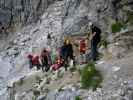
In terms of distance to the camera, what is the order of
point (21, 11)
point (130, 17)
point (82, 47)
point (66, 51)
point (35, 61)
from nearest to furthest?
point (66, 51) < point (82, 47) < point (130, 17) < point (35, 61) < point (21, 11)

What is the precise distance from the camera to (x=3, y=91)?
106 feet

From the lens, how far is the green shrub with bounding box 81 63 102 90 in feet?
73.4

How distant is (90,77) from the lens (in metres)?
22.9

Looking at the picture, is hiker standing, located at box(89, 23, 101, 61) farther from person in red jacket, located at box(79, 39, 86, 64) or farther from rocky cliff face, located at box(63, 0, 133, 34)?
rocky cliff face, located at box(63, 0, 133, 34)

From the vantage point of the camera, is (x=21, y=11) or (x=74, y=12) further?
(x=21, y=11)

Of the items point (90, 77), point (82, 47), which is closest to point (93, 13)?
point (82, 47)

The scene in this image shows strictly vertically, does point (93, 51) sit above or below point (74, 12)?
below

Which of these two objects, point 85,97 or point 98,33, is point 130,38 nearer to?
point 98,33

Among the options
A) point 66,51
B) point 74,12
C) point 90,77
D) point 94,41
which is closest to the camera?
point 90,77

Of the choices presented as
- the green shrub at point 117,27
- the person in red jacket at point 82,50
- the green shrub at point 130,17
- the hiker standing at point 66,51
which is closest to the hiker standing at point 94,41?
the person in red jacket at point 82,50

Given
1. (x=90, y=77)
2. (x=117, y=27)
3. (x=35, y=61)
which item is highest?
(x=117, y=27)

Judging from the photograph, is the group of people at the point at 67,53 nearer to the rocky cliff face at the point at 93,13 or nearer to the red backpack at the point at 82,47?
the red backpack at the point at 82,47

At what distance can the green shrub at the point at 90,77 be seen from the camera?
22.4 m

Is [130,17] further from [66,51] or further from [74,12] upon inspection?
[74,12]
